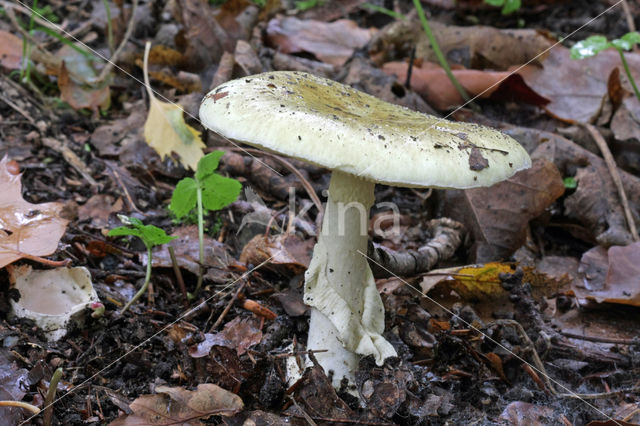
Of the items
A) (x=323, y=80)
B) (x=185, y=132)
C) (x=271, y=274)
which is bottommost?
(x=271, y=274)

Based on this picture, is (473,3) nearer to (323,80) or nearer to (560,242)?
(560,242)

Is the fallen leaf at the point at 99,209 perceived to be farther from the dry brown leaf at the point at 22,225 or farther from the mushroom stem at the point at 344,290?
the mushroom stem at the point at 344,290

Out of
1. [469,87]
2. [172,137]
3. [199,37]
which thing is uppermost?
[469,87]

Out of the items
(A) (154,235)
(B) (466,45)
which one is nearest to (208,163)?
(A) (154,235)

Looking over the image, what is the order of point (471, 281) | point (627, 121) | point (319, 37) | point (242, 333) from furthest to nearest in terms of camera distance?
point (319, 37) < point (627, 121) < point (471, 281) < point (242, 333)

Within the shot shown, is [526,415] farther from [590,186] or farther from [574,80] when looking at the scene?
[574,80]

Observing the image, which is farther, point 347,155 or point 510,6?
point 510,6

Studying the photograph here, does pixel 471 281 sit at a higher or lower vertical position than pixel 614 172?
lower

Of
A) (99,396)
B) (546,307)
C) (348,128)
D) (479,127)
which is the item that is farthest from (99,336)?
(546,307)
